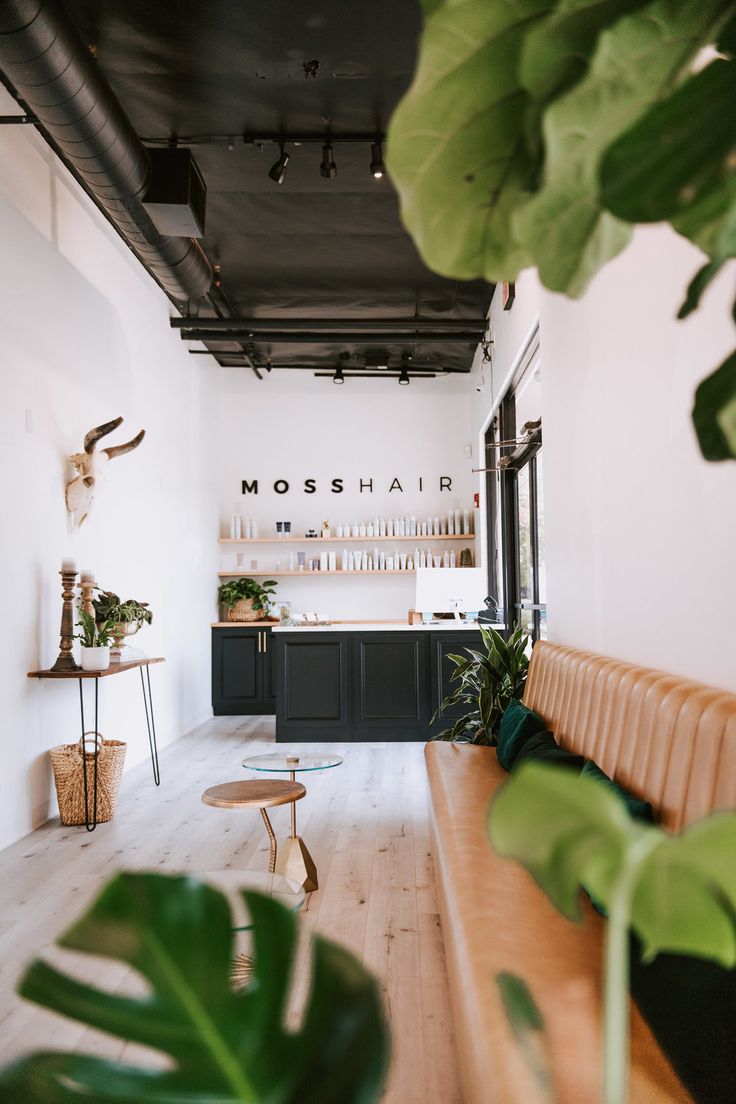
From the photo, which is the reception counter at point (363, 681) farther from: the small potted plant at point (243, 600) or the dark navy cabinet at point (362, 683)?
the small potted plant at point (243, 600)

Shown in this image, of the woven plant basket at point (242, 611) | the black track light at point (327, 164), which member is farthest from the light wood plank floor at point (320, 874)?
the black track light at point (327, 164)

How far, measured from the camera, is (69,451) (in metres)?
4.91

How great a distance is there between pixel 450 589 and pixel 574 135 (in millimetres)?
5832

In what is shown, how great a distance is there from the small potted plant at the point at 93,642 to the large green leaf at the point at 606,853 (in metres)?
4.50

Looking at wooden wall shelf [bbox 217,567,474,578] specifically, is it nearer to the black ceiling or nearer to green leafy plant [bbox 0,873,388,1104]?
the black ceiling

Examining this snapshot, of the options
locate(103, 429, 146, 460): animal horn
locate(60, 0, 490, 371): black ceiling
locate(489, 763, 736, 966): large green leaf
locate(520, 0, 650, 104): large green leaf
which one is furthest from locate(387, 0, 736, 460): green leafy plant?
locate(103, 429, 146, 460): animal horn

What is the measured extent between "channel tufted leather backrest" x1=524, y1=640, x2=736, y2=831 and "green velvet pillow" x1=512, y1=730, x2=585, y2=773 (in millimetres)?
68

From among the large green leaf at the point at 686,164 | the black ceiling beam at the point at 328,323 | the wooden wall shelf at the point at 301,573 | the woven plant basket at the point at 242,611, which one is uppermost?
the black ceiling beam at the point at 328,323

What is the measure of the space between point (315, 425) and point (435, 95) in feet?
28.9

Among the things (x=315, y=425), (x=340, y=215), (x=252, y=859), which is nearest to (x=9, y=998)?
(x=252, y=859)

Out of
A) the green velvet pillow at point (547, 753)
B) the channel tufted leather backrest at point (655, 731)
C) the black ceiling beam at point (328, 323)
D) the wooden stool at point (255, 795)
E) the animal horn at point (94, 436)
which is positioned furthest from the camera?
the black ceiling beam at point (328, 323)

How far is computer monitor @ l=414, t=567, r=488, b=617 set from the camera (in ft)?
20.3

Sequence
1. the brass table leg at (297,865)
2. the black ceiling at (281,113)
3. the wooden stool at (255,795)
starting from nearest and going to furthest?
the wooden stool at (255,795) → the brass table leg at (297,865) → the black ceiling at (281,113)

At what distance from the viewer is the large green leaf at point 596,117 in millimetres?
433
